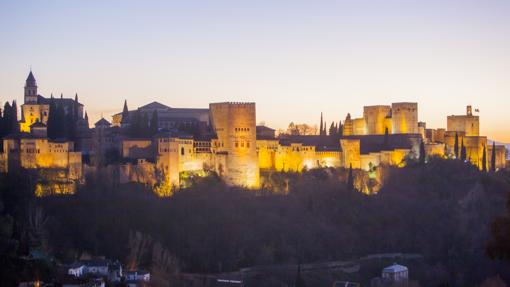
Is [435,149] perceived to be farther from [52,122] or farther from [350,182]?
[52,122]

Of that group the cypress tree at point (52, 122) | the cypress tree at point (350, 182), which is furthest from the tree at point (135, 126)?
the cypress tree at point (350, 182)

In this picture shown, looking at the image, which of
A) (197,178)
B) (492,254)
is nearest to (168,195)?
(197,178)

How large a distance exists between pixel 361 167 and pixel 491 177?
26.6 feet

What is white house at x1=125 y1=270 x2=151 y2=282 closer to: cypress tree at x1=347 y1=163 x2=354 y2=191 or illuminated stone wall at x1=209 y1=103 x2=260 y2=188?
illuminated stone wall at x1=209 y1=103 x2=260 y2=188

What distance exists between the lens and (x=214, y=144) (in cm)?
4806

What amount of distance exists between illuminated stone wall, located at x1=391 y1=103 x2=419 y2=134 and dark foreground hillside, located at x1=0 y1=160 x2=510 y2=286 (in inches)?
218

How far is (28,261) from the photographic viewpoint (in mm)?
29672

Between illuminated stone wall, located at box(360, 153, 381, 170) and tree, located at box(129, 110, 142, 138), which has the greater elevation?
tree, located at box(129, 110, 142, 138)

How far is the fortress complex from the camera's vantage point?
42438 mm

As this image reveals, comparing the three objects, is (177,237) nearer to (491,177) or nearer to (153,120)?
(153,120)

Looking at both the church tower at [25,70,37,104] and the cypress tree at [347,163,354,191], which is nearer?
the cypress tree at [347,163,354,191]

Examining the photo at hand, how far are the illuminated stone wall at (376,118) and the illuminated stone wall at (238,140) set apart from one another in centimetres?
1342

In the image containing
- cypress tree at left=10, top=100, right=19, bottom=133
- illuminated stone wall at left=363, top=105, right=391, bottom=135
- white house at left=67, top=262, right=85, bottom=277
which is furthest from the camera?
illuminated stone wall at left=363, top=105, right=391, bottom=135

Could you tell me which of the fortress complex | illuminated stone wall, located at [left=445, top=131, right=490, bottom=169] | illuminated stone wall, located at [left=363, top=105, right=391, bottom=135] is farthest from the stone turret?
illuminated stone wall, located at [left=445, top=131, right=490, bottom=169]
